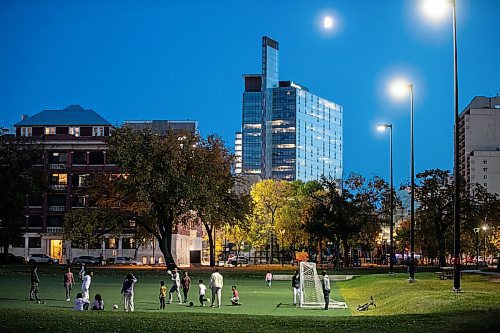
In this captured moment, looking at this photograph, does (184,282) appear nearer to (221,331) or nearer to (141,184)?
(221,331)

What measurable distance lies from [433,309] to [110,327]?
13.0 meters

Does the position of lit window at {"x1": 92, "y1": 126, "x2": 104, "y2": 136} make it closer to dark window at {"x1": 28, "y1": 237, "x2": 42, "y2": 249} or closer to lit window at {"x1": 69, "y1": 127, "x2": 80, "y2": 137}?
lit window at {"x1": 69, "y1": 127, "x2": 80, "y2": 137}

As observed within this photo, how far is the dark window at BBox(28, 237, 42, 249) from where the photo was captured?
130 m

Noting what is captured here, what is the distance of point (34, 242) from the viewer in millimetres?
130000

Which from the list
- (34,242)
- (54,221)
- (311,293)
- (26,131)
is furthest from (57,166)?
(311,293)

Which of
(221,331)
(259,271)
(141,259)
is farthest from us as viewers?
(141,259)

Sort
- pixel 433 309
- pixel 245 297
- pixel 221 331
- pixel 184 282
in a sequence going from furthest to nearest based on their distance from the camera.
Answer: pixel 245 297
pixel 184 282
pixel 433 309
pixel 221 331

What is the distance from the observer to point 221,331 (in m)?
24.6

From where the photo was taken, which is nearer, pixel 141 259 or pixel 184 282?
pixel 184 282

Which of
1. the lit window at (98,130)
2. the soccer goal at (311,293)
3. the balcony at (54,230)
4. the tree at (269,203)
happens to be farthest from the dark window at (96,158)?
the soccer goal at (311,293)

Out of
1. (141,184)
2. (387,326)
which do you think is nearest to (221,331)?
(387,326)

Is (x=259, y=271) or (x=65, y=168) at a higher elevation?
(x=65, y=168)

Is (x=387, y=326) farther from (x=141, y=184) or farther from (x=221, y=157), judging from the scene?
(x=221, y=157)

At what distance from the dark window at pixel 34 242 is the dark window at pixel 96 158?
Result: 593 inches
